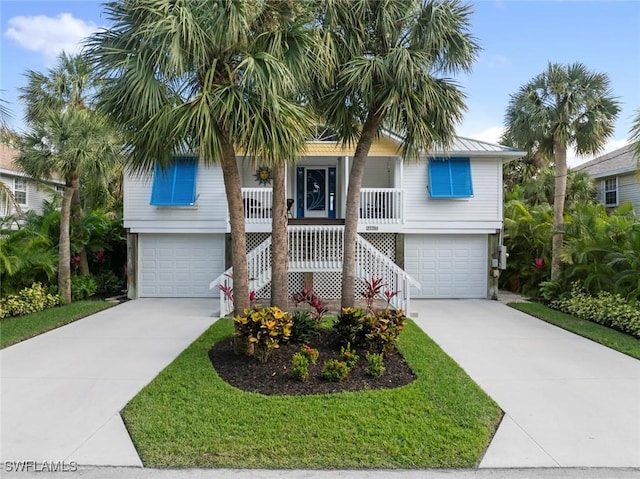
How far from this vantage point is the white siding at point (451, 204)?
43.2ft

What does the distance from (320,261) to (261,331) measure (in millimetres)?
5736

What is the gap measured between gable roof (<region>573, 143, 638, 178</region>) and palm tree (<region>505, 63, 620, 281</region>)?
8.81 meters

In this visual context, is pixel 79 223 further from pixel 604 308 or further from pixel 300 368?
pixel 604 308

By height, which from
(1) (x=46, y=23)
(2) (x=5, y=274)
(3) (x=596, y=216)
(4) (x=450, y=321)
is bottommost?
(4) (x=450, y=321)


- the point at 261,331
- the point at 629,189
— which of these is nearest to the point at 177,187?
the point at 261,331

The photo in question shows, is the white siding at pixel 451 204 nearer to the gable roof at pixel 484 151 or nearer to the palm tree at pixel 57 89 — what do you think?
the gable roof at pixel 484 151

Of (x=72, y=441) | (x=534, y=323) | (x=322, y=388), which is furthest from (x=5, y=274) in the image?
(x=534, y=323)

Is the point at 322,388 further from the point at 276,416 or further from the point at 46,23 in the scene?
the point at 46,23

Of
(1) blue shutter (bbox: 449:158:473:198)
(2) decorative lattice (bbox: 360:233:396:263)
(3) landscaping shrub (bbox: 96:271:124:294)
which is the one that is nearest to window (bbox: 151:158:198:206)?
(3) landscaping shrub (bbox: 96:271:124:294)

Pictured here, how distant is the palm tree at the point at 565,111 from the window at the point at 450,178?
71.5 inches

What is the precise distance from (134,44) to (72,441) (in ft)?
17.4

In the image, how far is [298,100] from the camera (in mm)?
7242

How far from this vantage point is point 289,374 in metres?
5.67

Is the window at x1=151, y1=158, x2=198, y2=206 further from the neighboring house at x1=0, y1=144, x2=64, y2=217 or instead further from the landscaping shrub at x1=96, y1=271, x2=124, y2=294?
the neighboring house at x1=0, y1=144, x2=64, y2=217
